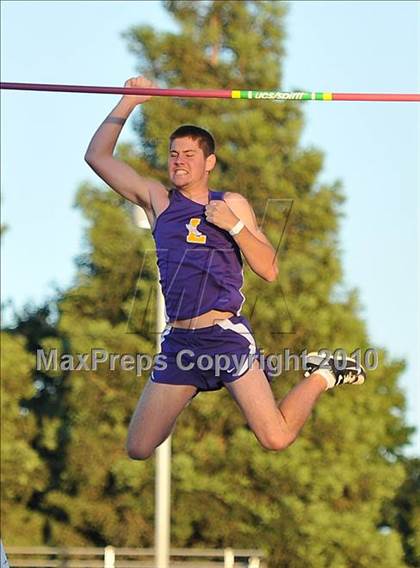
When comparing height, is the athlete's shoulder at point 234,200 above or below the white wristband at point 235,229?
above

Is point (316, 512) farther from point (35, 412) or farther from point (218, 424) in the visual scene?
point (35, 412)

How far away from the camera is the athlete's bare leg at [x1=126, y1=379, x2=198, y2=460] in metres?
7.60

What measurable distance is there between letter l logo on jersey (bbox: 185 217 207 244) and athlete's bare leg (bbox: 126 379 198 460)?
76 cm

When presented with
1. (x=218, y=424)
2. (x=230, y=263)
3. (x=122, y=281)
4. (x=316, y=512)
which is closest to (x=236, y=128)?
(x=122, y=281)

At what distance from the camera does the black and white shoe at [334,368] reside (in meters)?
8.03

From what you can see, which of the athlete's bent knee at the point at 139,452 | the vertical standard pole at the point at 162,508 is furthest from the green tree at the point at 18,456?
the athlete's bent knee at the point at 139,452

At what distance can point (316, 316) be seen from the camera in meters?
21.9

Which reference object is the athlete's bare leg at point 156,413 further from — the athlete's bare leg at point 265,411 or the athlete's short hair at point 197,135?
the athlete's short hair at point 197,135

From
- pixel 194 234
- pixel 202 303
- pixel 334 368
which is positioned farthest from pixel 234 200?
pixel 334 368

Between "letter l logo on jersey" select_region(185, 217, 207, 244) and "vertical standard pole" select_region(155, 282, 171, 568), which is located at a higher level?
"letter l logo on jersey" select_region(185, 217, 207, 244)

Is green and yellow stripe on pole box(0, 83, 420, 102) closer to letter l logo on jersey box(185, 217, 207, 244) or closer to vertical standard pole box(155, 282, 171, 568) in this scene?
letter l logo on jersey box(185, 217, 207, 244)

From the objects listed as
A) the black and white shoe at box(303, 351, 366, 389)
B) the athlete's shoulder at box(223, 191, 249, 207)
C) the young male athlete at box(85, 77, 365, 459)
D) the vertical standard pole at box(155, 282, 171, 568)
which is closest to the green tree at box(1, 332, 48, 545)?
the vertical standard pole at box(155, 282, 171, 568)

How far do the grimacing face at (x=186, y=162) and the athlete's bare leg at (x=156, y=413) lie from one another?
108cm

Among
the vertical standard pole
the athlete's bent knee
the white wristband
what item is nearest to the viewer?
the white wristband
